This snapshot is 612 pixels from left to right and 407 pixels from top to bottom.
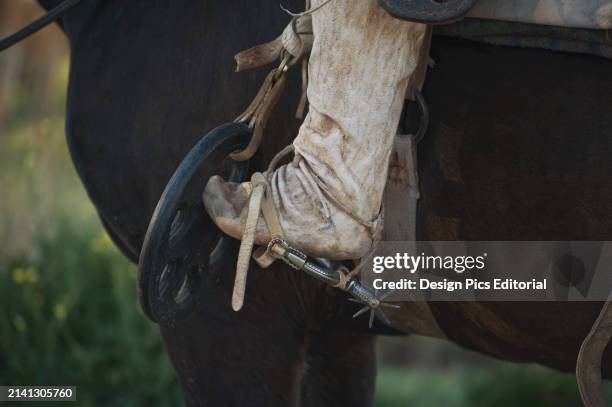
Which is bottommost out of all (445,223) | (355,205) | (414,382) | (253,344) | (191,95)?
(414,382)

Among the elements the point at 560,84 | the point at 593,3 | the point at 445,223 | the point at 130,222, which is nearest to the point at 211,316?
the point at 130,222

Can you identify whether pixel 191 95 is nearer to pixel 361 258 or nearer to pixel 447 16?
pixel 361 258

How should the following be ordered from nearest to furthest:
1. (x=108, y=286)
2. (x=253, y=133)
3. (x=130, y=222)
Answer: (x=253, y=133)
(x=130, y=222)
(x=108, y=286)

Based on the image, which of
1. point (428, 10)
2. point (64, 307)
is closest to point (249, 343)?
point (428, 10)

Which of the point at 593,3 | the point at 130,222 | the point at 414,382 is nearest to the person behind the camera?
the point at 593,3

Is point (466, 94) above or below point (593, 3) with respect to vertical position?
below

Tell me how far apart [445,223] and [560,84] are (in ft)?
1.42

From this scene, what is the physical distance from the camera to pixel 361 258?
2.24 metres

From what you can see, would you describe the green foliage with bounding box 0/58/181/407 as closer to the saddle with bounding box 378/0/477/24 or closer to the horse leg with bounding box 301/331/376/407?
the horse leg with bounding box 301/331/376/407

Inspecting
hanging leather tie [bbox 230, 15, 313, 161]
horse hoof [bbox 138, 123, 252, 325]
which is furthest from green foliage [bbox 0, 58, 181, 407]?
hanging leather tie [bbox 230, 15, 313, 161]

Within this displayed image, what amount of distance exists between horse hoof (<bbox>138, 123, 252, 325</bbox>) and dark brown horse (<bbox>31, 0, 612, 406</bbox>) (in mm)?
126

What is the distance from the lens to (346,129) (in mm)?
2055

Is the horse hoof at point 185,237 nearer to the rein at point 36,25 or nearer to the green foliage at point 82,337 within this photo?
the rein at point 36,25

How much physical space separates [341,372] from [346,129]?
48.6 inches
